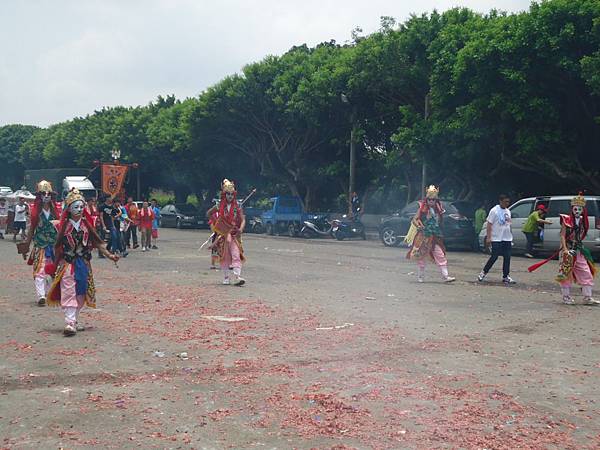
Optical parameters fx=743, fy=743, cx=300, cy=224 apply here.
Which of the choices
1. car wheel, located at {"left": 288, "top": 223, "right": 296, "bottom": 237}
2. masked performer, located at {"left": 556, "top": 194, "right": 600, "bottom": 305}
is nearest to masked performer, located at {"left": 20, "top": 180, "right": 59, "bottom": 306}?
masked performer, located at {"left": 556, "top": 194, "right": 600, "bottom": 305}

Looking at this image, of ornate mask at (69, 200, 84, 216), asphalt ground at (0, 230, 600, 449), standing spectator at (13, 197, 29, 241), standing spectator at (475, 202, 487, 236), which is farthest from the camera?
standing spectator at (13, 197, 29, 241)

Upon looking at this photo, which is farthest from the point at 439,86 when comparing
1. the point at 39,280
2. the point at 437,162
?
the point at 39,280

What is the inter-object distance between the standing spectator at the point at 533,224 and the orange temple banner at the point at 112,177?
19687mm

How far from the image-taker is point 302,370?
7.25 m

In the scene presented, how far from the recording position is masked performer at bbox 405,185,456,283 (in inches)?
581

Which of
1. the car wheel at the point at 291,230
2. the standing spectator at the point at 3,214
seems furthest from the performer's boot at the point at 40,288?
the car wheel at the point at 291,230

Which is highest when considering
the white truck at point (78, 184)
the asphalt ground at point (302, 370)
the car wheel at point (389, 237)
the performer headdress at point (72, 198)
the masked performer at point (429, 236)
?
the white truck at point (78, 184)

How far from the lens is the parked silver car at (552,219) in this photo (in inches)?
785


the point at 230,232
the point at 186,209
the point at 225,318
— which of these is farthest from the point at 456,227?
the point at 186,209

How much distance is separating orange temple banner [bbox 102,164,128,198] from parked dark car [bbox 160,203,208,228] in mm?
9718

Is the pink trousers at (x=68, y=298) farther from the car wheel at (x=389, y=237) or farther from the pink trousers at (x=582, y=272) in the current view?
the car wheel at (x=389, y=237)

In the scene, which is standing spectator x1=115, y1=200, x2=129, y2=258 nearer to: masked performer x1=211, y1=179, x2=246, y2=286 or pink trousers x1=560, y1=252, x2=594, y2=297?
masked performer x1=211, y1=179, x2=246, y2=286

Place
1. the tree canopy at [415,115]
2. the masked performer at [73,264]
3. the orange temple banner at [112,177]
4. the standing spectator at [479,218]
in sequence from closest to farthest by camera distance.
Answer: the masked performer at [73,264] < the tree canopy at [415,115] < the standing spectator at [479,218] < the orange temple banner at [112,177]

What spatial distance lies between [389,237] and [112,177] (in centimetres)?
1442
